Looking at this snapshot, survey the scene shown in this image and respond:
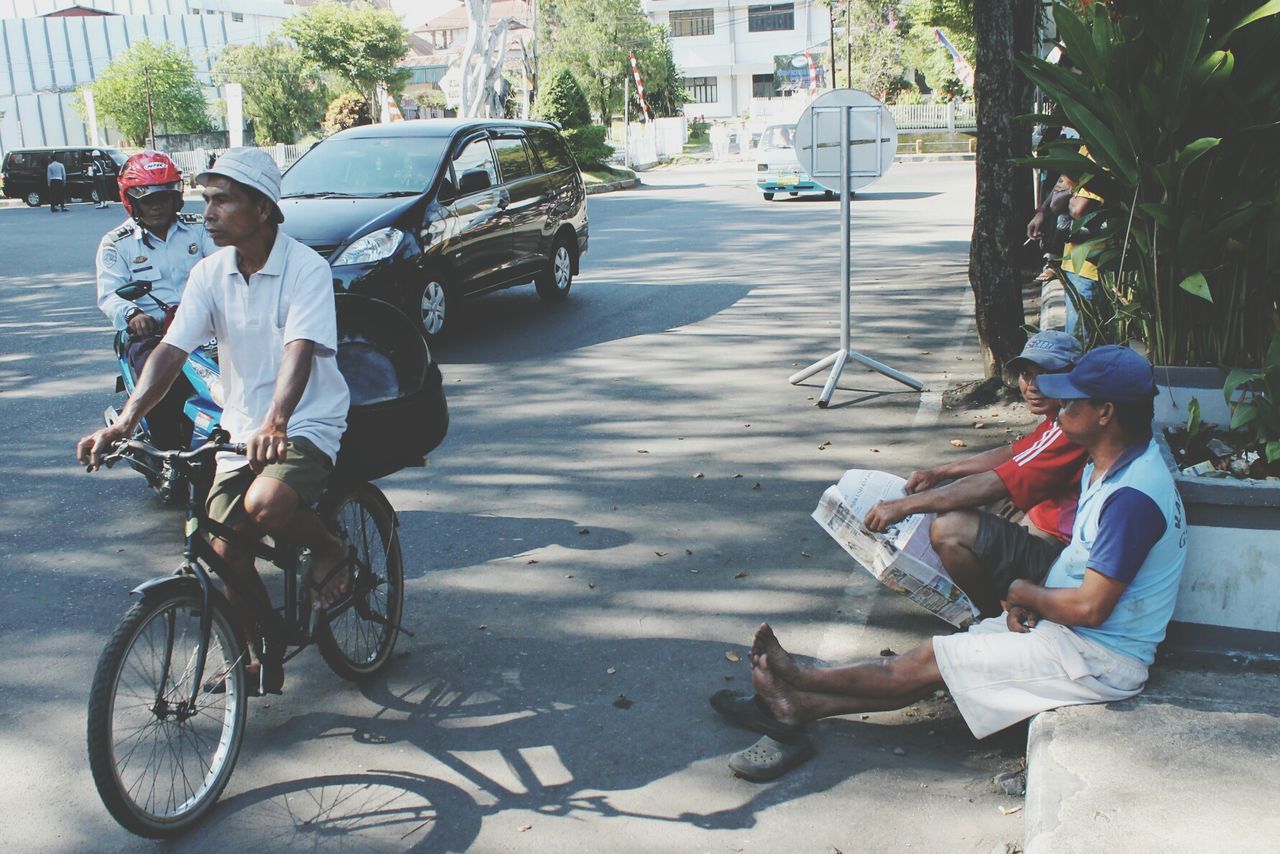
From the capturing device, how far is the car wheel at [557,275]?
1264 cm

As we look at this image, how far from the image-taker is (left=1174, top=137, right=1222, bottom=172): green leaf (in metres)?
4.52

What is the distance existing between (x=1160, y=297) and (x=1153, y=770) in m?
2.42

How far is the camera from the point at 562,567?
561 cm

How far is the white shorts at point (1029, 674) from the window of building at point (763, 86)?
258ft

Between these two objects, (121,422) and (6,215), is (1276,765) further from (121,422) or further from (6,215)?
(6,215)

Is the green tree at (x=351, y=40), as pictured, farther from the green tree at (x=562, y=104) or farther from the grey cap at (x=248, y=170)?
the grey cap at (x=248, y=170)

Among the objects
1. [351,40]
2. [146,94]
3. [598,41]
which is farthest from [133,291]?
[598,41]

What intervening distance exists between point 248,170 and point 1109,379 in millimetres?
2667

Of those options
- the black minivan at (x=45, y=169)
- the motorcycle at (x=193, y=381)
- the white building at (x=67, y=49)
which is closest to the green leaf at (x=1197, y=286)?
the motorcycle at (x=193, y=381)

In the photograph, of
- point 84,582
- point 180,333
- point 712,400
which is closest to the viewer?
point 180,333

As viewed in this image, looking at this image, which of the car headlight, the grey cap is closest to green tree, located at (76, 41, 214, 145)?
the car headlight

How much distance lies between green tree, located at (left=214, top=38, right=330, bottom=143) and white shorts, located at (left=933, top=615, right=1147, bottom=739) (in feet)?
177

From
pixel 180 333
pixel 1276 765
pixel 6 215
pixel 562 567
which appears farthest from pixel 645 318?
pixel 6 215

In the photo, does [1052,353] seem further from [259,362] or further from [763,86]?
[763,86]
